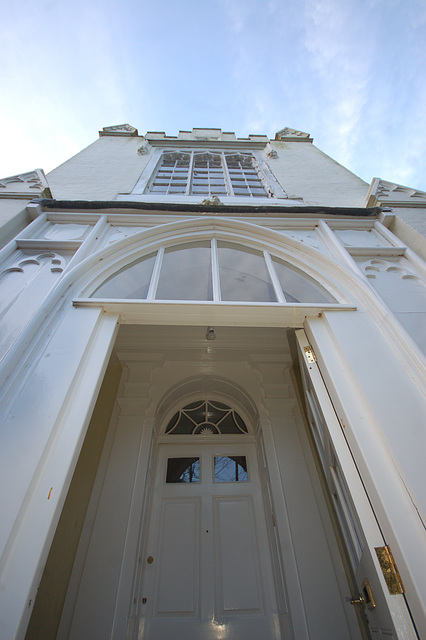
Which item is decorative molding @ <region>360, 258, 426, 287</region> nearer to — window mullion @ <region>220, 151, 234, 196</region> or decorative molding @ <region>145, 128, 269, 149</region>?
window mullion @ <region>220, 151, 234, 196</region>

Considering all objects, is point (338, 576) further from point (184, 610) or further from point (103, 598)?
point (103, 598)

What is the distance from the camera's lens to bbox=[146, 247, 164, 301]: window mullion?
80.2 inches

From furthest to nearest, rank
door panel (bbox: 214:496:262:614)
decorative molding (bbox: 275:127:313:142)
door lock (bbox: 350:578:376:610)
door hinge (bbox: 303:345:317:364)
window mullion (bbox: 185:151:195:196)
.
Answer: decorative molding (bbox: 275:127:313:142)
window mullion (bbox: 185:151:195:196)
door panel (bbox: 214:496:262:614)
door hinge (bbox: 303:345:317:364)
door lock (bbox: 350:578:376:610)

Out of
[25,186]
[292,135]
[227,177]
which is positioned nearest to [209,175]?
[227,177]

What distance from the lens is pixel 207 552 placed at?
250cm

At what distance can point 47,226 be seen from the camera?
2.75 meters

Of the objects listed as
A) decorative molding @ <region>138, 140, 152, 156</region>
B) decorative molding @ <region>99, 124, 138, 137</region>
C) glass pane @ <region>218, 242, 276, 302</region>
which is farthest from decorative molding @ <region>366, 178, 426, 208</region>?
decorative molding @ <region>99, 124, 138, 137</region>

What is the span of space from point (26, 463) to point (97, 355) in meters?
0.62

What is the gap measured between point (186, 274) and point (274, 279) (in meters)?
0.76

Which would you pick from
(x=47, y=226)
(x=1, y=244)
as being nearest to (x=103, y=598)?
(x=1, y=244)

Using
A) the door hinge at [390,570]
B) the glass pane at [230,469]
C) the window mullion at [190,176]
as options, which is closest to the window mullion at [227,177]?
the window mullion at [190,176]

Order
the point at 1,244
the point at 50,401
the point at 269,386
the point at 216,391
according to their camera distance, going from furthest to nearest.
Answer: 1. the point at 216,391
2. the point at 269,386
3. the point at 1,244
4. the point at 50,401

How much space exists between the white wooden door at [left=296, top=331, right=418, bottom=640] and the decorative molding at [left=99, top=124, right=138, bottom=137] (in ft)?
26.0

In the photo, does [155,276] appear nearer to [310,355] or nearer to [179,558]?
[310,355]
